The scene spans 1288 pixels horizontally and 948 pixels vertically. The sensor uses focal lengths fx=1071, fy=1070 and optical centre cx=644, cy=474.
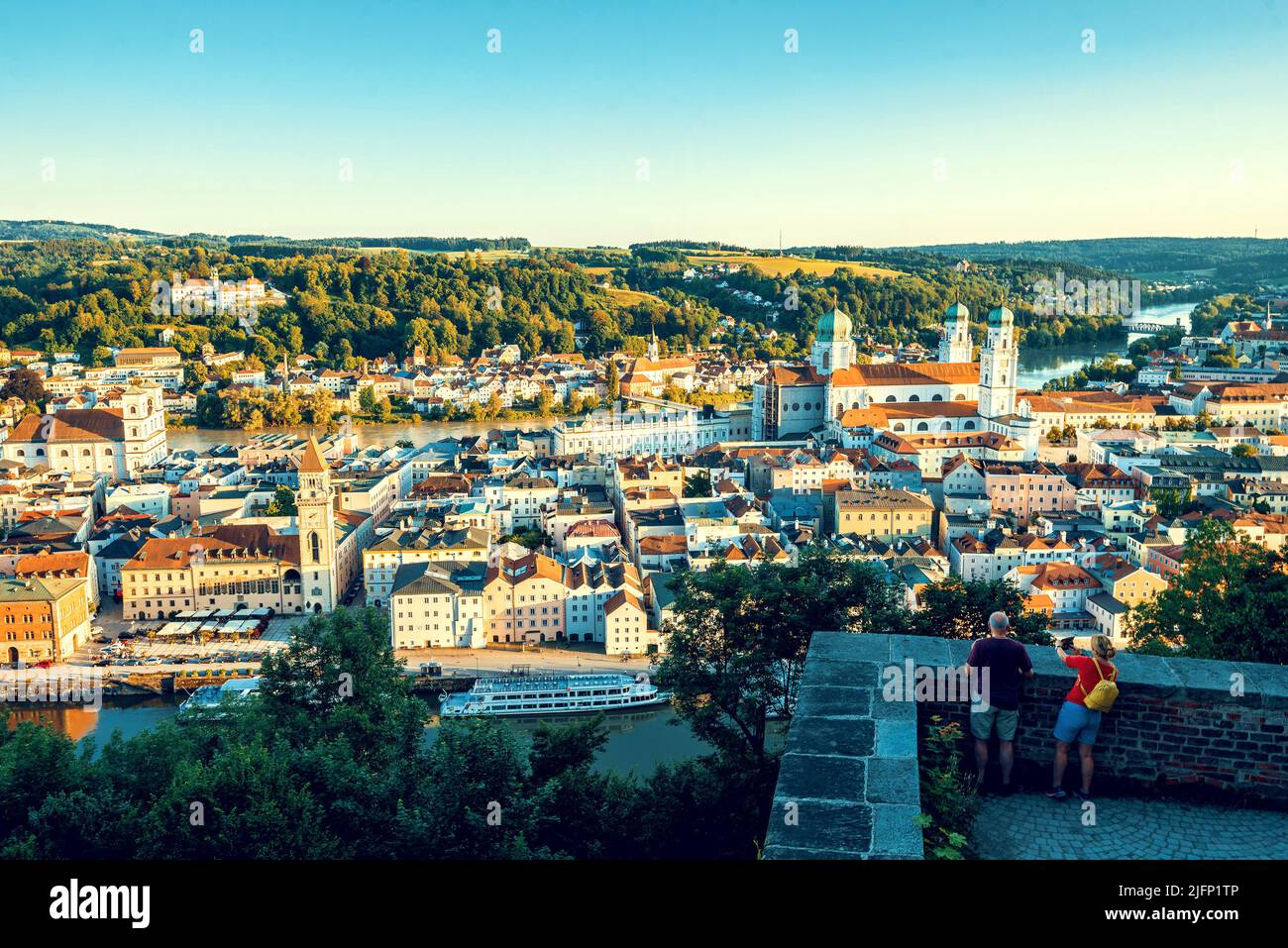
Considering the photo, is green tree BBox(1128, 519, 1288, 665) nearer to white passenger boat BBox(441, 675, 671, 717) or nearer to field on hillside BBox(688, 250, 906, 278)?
white passenger boat BBox(441, 675, 671, 717)

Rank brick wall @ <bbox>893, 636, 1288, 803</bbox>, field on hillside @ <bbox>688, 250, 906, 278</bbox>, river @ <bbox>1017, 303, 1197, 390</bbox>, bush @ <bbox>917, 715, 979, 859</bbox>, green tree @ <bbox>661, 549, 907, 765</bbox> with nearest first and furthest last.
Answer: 1. bush @ <bbox>917, 715, 979, 859</bbox>
2. brick wall @ <bbox>893, 636, 1288, 803</bbox>
3. green tree @ <bbox>661, 549, 907, 765</bbox>
4. river @ <bbox>1017, 303, 1197, 390</bbox>
5. field on hillside @ <bbox>688, 250, 906, 278</bbox>

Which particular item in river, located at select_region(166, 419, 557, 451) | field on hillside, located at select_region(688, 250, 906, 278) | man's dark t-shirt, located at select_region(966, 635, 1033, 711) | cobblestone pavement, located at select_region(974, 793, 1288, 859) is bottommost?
river, located at select_region(166, 419, 557, 451)

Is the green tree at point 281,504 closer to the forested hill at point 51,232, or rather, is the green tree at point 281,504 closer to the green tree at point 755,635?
the green tree at point 755,635

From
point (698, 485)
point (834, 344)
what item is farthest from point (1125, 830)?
point (834, 344)

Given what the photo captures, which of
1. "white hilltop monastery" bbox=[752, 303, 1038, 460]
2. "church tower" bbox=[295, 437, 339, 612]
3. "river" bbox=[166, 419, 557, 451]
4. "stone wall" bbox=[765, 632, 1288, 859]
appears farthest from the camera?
"river" bbox=[166, 419, 557, 451]

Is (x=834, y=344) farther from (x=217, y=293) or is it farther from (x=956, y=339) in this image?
(x=217, y=293)

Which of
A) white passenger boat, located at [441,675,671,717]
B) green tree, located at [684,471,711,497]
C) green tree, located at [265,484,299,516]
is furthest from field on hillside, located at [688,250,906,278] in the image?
white passenger boat, located at [441,675,671,717]
